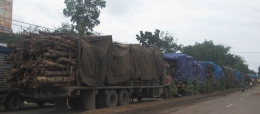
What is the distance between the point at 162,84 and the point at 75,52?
9.07m

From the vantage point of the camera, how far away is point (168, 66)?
2175 cm

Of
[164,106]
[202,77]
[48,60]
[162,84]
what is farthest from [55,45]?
[202,77]

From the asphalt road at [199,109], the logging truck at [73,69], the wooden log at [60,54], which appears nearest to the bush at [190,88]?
the asphalt road at [199,109]

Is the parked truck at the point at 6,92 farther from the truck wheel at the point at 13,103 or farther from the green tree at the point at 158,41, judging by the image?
the green tree at the point at 158,41

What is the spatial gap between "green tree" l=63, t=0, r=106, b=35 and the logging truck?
2133cm

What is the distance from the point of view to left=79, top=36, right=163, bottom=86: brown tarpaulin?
1310 cm

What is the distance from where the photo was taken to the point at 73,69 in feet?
41.0

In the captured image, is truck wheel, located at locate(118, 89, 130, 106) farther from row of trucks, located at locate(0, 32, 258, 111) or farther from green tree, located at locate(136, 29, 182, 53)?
green tree, located at locate(136, 29, 182, 53)

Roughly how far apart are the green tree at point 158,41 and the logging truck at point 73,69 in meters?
33.9

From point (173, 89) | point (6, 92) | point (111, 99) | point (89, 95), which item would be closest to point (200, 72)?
point (173, 89)

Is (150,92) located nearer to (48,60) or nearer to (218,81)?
(48,60)

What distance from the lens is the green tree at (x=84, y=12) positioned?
36.7 metres

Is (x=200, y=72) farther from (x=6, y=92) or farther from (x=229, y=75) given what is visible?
(x=6, y=92)

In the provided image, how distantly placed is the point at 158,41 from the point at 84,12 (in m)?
19.2
